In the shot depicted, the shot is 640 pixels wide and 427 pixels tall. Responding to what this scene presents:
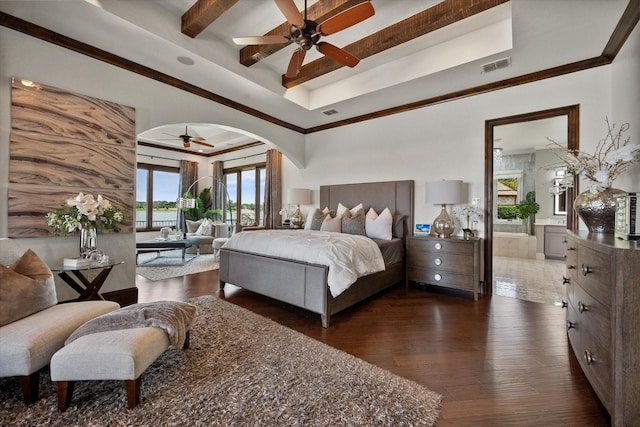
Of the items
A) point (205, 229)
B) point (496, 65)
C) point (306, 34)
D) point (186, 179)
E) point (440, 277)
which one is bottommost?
point (440, 277)

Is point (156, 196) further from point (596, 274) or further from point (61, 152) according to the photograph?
point (596, 274)

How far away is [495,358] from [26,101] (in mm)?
4804

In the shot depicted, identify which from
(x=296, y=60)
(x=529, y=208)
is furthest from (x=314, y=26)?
(x=529, y=208)

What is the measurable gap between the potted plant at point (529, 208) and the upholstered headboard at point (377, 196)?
4.09 m

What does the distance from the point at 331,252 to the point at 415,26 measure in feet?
8.13

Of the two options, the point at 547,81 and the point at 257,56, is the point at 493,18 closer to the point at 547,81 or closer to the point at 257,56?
the point at 547,81

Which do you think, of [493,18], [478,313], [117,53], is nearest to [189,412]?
[478,313]

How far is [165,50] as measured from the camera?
3100mm

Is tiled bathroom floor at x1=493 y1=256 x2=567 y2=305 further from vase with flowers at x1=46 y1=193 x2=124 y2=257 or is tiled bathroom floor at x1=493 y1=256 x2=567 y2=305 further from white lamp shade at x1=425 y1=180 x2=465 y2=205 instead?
vase with flowers at x1=46 y1=193 x2=124 y2=257

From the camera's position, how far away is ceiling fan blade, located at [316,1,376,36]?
2166mm

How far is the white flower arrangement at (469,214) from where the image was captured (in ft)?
12.5

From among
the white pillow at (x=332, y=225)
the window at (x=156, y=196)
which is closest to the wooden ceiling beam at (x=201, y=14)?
the white pillow at (x=332, y=225)

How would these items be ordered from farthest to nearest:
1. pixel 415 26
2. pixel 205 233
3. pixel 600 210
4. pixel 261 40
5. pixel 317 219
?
pixel 205 233 → pixel 317 219 → pixel 415 26 → pixel 261 40 → pixel 600 210

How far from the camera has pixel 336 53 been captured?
2742 mm
